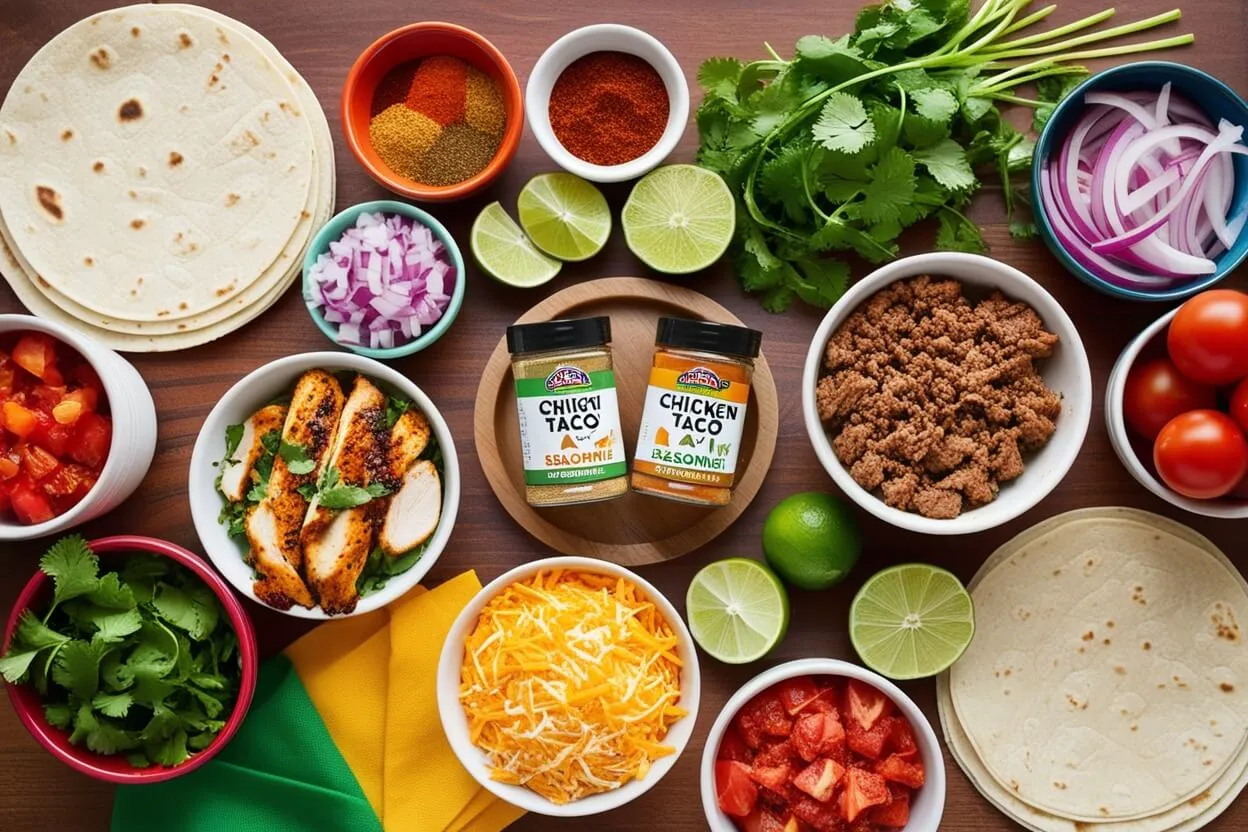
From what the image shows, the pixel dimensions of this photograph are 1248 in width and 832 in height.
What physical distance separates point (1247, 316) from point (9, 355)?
268 centimetres

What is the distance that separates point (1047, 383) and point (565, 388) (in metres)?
1.05

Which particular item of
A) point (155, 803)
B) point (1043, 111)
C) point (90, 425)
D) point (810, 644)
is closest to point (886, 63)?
point (1043, 111)

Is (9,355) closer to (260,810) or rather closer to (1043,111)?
(260,810)

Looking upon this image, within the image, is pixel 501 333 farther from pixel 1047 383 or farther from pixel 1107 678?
pixel 1107 678

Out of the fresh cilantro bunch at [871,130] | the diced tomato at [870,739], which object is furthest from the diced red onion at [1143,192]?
the diced tomato at [870,739]

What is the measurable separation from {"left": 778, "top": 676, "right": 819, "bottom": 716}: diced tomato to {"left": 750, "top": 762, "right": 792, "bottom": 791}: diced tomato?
12 centimetres

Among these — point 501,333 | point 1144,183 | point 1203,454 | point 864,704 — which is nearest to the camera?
point 1203,454

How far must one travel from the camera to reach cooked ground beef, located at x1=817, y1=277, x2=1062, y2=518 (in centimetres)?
193

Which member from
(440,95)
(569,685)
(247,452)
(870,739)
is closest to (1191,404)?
(870,739)

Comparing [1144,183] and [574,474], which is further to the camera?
[1144,183]

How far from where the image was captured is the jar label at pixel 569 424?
197cm

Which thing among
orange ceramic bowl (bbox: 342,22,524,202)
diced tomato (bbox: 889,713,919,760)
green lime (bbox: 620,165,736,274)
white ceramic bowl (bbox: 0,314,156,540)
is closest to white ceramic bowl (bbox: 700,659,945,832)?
diced tomato (bbox: 889,713,919,760)

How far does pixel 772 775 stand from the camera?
196 cm

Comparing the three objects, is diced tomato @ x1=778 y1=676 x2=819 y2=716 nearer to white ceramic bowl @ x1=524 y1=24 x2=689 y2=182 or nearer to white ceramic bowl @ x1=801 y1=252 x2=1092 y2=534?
white ceramic bowl @ x1=801 y1=252 x2=1092 y2=534
